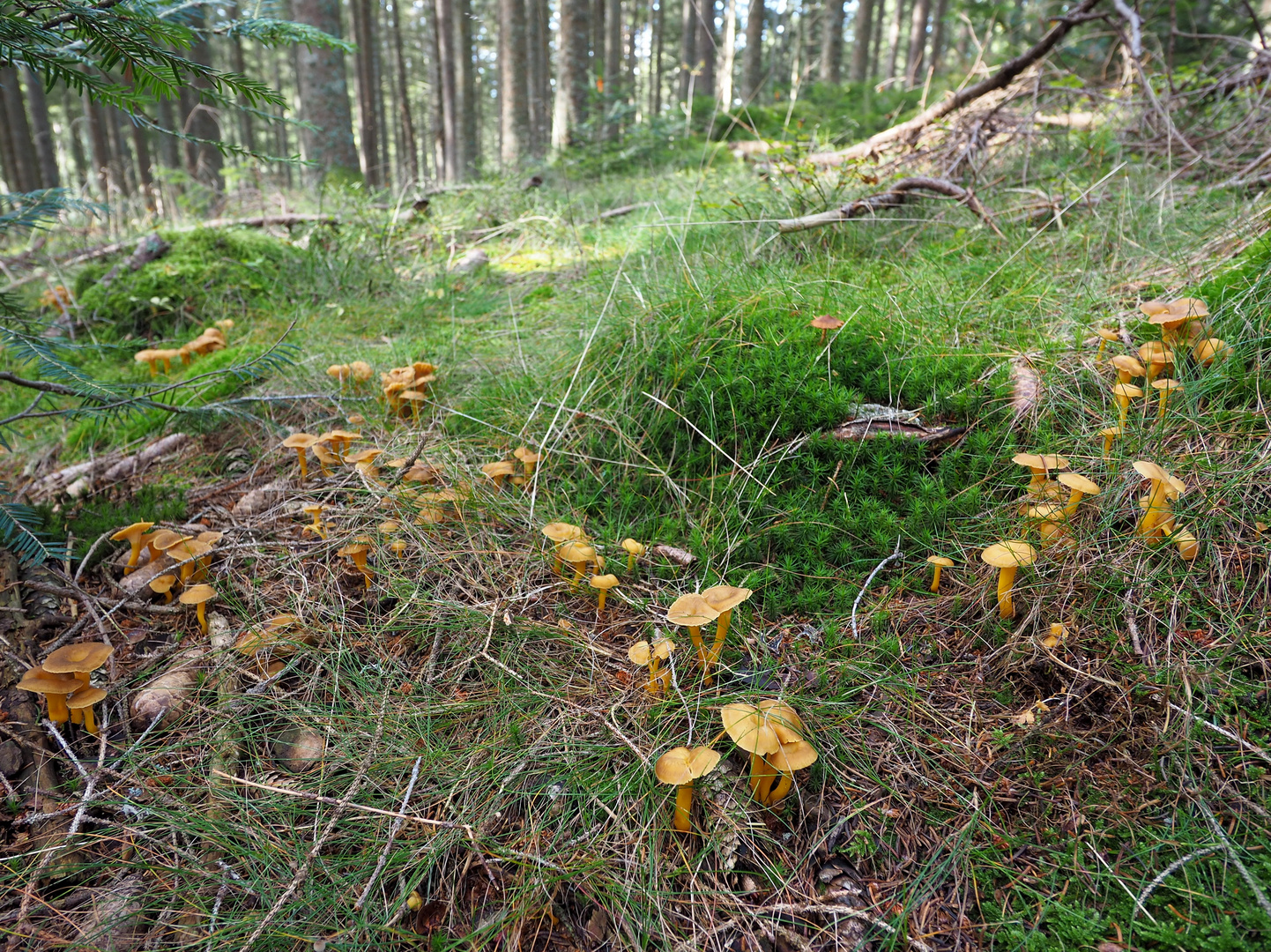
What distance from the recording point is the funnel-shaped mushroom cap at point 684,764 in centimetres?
142

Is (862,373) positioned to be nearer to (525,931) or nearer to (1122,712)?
(1122,712)

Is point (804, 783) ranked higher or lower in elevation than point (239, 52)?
lower

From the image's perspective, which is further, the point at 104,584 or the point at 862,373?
the point at 862,373

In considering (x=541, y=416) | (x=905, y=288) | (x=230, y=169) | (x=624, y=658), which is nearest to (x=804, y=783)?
(x=624, y=658)

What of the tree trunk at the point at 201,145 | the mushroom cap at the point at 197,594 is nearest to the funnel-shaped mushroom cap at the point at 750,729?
the mushroom cap at the point at 197,594

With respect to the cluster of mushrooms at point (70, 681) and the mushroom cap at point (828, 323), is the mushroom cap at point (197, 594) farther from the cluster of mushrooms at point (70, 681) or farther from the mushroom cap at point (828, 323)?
the mushroom cap at point (828, 323)

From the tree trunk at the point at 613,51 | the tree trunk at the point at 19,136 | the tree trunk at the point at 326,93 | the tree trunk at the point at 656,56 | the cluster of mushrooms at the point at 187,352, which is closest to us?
the cluster of mushrooms at the point at 187,352

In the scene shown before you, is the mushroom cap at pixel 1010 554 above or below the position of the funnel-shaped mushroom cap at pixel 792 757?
above

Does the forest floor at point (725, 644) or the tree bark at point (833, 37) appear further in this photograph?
the tree bark at point (833, 37)

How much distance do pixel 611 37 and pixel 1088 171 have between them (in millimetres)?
15945

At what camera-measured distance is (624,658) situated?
2.00 m

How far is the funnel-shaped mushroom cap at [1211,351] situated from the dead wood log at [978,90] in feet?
8.53

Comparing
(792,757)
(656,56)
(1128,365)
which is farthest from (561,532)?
(656,56)

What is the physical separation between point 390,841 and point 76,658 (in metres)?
1.04
